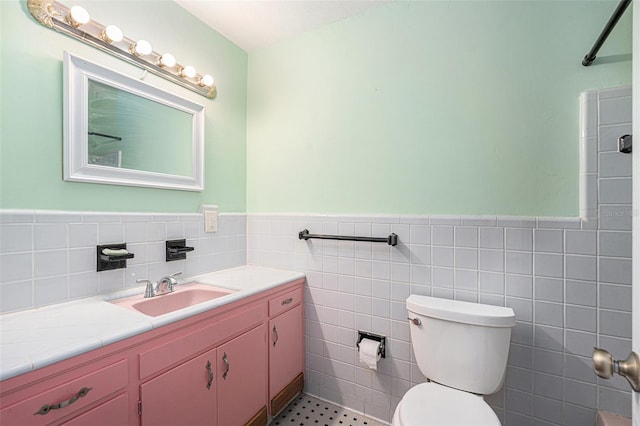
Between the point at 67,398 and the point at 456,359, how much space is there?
1.39 meters

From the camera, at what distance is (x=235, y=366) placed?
1372mm

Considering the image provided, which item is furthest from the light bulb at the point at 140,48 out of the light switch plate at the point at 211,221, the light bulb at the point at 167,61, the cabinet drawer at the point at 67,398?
the cabinet drawer at the point at 67,398

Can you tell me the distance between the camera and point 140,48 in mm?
1408

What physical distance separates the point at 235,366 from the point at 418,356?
0.87 meters

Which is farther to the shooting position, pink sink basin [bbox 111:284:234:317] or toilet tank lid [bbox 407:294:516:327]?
pink sink basin [bbox 111:284:234:317]

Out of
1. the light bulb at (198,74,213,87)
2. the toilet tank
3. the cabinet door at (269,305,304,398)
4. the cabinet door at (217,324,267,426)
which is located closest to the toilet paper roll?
the toilet tank

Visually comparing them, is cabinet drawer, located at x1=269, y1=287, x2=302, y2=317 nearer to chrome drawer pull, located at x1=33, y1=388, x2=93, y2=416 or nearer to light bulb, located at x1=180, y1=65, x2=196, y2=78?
chrome drawer pull, located at x1=33, y1=388, x2=93, y2=416

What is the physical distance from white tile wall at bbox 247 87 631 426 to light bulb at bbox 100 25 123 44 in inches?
52.4

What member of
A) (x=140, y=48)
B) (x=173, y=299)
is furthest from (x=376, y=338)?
(x=140, y=48)

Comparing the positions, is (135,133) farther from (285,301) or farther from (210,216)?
(285,301)

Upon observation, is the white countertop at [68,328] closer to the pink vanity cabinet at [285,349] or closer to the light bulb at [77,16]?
the pink vanity cabinet at [285,349]

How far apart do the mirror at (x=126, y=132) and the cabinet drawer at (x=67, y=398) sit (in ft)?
2.70

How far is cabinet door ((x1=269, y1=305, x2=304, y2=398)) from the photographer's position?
5.29ft

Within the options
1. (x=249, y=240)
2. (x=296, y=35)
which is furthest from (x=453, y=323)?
(x=296, y=35)
